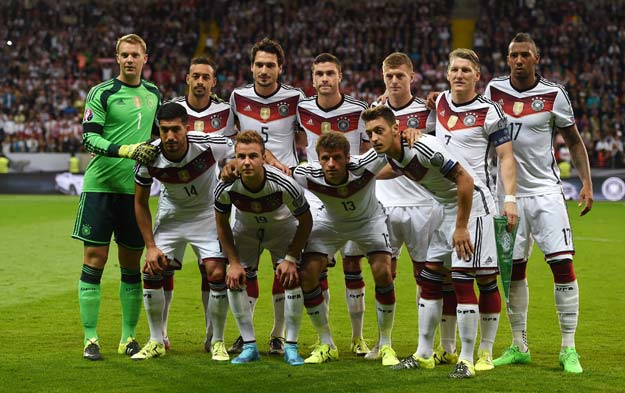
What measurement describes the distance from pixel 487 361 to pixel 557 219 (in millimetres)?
1149

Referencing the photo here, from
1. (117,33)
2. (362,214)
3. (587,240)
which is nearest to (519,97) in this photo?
(362,214)

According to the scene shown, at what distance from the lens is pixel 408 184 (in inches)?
303

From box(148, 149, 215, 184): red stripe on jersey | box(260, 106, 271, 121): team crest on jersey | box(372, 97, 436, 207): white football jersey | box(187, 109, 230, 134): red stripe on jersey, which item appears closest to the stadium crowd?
box(372, 97, 436, 207): white football jersey

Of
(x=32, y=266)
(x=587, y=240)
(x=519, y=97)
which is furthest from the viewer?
(x=587, y=240)

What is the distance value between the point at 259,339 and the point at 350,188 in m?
1.89

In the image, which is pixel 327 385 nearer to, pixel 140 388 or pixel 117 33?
pixel 140 388

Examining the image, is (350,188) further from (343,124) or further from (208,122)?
(208,122)

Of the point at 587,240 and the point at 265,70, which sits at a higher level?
the point at 265,70

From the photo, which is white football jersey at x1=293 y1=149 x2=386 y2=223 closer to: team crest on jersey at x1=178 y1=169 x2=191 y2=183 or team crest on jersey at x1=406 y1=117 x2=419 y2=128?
team crest on jersey at x1=406 y1=117 x2=419 y2=128

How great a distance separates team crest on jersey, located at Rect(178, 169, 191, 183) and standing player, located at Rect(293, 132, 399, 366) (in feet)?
2.64

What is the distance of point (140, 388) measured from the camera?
A: 20.3ft

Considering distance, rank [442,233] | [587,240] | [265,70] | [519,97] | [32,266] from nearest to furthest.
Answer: [442,233]
[519,97]
[265,70]
[32,266]
[587,240]

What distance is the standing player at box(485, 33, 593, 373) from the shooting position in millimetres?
6977

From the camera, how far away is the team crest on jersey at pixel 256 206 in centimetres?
708
